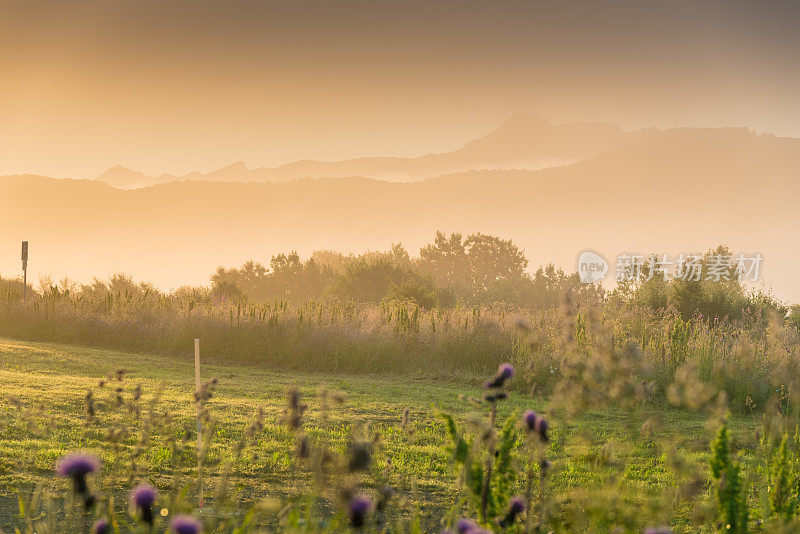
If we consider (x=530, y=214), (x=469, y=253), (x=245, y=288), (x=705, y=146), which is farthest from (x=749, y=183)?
(x=245, y=288)

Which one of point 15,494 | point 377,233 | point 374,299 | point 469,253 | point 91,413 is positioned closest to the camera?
point 91,413

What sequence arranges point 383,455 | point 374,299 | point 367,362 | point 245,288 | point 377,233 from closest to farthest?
point 383,455 < point 367,362 < point 374,299 < point 245,288 < point 377,233

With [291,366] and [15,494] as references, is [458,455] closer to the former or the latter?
[15,494]

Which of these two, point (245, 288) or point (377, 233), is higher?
point (377, 233)

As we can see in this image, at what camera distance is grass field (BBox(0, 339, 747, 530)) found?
531 cm

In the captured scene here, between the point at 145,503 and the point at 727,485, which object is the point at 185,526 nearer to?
the point at 145,503

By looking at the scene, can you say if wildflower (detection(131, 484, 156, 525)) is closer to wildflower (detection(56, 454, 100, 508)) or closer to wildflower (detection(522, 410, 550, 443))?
wildflower (detection(56, 454, 100, 508))

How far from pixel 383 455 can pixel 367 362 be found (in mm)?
7266

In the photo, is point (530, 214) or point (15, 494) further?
point (530, 214)

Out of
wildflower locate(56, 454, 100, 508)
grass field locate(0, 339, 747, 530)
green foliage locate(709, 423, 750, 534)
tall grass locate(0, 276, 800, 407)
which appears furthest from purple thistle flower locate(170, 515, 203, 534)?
tall grass locate(0, 276, 800, 407)

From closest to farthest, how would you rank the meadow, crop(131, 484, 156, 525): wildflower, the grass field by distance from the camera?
crop(131, 484, 156, 525): wildflower < the meadow < the grass field

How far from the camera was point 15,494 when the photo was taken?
506 centimetres

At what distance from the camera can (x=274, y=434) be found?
24.0 feet

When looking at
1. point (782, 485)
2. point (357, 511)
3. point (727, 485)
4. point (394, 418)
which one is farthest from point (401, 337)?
point (357, 511)
